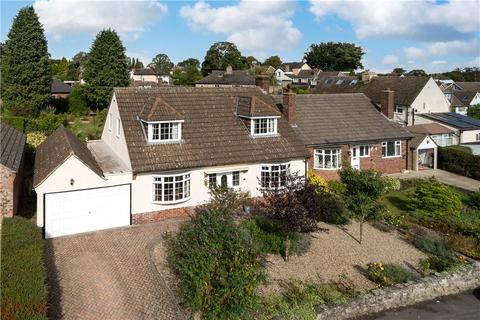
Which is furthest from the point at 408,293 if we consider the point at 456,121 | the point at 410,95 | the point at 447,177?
the point at 410,95

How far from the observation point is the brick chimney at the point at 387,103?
121ft

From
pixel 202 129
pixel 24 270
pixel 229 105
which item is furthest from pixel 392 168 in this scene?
pixel 24 270

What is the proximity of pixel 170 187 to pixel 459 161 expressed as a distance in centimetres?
2632

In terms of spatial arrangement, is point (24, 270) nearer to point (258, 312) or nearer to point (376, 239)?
point (258, 312)

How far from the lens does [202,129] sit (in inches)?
1000

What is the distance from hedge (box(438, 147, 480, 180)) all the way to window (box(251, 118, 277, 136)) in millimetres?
19084

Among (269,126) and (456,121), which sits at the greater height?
(456,121)

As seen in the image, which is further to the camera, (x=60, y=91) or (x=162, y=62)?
(x=162, y=62)

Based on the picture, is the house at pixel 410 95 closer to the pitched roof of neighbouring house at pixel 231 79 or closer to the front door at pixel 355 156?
the front door at pixel 355 156

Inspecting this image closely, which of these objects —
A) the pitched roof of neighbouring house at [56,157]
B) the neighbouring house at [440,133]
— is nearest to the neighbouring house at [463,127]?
the neighbouring house at [440,133]

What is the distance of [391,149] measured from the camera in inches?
1393

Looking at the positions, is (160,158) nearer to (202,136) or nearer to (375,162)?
(202,136)

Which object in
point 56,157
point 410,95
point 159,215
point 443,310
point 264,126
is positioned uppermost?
point 410,95

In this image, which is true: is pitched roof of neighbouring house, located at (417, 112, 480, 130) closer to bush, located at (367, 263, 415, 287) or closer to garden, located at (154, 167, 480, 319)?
garden, located at (154, 167, 480, 319)
